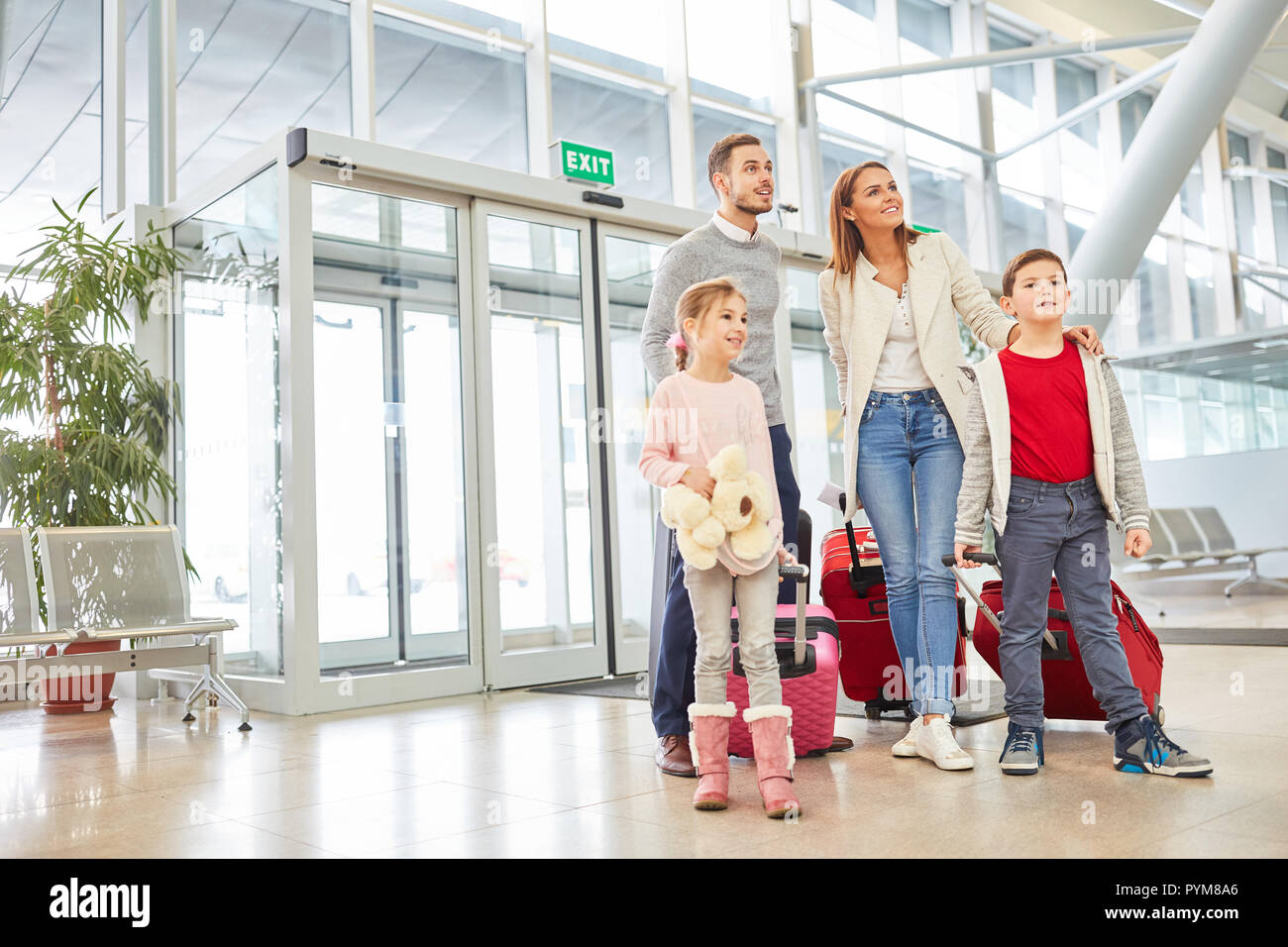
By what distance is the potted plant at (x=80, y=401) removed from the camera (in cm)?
532

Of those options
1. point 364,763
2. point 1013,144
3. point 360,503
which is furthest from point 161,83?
point 1013,144

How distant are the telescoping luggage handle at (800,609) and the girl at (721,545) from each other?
3cm

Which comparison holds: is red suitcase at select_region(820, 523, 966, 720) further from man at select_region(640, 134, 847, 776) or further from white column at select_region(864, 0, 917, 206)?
white column at select_region(864, 0, 917, 206)

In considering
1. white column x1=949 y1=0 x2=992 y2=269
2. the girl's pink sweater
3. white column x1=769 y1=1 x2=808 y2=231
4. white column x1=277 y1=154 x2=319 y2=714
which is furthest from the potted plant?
white column x1=949 y1=0 x2=992 y2=269

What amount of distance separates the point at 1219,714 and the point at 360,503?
3.72 meters

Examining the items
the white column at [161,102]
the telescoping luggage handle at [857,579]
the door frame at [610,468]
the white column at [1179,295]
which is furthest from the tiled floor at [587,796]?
the white column at [1179,295]

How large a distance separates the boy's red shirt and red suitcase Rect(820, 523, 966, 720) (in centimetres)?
83

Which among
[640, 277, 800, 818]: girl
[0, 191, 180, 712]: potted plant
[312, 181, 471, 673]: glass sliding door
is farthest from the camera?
[0, 191, 180, 712]: potted plant

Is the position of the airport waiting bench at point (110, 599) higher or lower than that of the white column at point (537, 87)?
lower

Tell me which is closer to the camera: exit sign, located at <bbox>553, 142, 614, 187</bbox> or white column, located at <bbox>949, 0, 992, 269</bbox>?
exit sign, located at <bbox>553, 142, 614, 187</bbox>

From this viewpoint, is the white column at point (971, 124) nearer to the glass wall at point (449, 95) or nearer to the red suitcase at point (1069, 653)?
the glass wall at point (449, 95)

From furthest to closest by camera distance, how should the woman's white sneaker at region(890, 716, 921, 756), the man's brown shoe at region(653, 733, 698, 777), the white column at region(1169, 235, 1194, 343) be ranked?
the white column at region(1169, 235, 1194, 343) < the woman's white sneaker at region(890, 716, 921, 756) < the man's brown shoe at region(653, 733, 698, 777)

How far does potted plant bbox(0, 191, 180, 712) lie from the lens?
5320 millimetres
